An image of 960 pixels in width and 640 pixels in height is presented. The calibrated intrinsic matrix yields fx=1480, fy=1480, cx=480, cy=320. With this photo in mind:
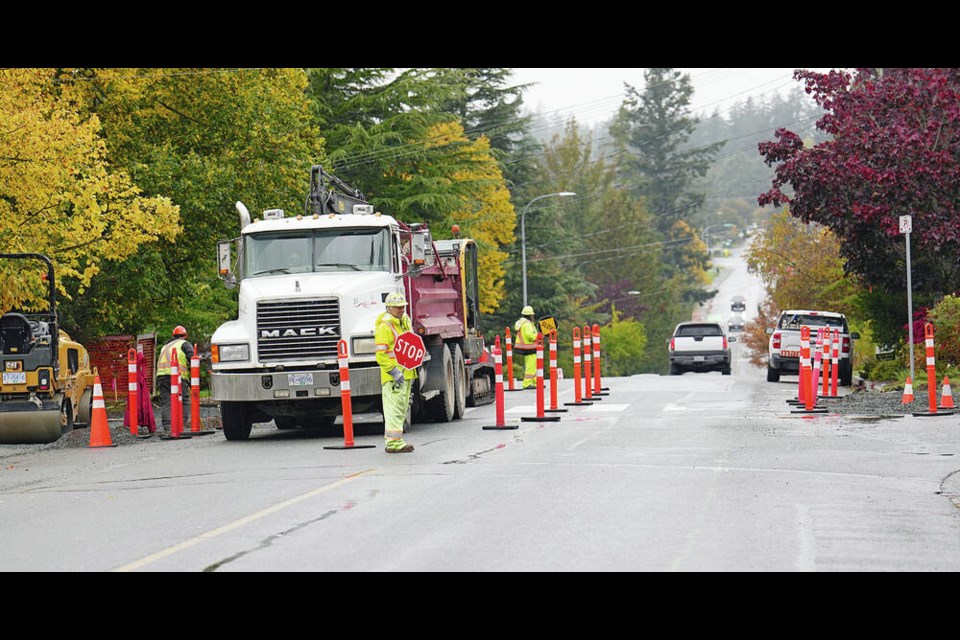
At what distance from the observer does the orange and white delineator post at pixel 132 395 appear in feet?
74.3

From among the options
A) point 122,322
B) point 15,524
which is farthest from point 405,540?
point 122,322

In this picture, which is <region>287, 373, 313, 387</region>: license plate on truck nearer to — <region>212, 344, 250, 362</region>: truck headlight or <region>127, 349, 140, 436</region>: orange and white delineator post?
<region>212, 344, 250, 362</region>: truck headlight

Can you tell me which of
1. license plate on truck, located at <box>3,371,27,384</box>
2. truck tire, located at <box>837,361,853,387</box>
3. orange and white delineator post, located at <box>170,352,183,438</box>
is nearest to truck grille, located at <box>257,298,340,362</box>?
orange and white delineator post, located at <box>170,352,183,438</box>

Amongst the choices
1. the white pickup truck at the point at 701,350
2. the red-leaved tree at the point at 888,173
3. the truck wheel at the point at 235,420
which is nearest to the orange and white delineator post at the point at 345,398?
the truck wheel at the point at 235,420

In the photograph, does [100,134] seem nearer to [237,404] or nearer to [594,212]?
[237,404]

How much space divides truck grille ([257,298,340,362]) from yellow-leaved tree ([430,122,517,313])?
32428 mm

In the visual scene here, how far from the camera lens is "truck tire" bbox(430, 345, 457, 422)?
22.7 metres

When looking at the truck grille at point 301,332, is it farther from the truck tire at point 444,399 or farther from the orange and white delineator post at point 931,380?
the orange and white delineator post at point 931,380

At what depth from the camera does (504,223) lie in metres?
65.4

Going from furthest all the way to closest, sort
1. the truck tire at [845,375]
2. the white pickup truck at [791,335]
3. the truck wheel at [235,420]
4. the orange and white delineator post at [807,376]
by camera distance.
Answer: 1. the white pickup truck at [791,335]
2. the truck tire at [845,375]
3. the orange and white delineator post at [807,376]
4. the truck wheel at [235,420]

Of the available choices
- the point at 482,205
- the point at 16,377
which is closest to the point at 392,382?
the point at 16,377

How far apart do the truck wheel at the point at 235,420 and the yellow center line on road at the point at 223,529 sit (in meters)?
6.57
